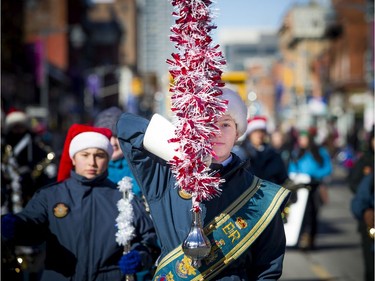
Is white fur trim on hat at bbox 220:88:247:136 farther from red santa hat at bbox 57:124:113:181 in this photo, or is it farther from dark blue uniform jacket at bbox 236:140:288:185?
dark blue uniform jacket at bbox 236:140:288:185

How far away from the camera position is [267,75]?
139m

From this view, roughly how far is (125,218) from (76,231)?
1.00ft

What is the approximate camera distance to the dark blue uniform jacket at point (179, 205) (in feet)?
14.2

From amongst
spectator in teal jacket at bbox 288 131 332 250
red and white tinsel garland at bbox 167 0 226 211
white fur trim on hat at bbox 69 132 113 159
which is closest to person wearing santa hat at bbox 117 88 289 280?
red and white tinsel garland at bbox 167 0 226 211

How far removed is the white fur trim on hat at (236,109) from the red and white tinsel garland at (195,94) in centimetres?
22

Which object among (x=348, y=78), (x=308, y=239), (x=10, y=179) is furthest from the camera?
(x=348, y=78)

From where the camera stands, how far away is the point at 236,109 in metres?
4.47

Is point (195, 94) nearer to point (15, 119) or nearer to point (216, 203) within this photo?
point (216, 203)

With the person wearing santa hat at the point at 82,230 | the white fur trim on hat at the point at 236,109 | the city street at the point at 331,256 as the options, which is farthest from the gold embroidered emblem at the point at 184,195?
the city street at the point at 331,256

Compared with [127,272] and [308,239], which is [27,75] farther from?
[127,272]

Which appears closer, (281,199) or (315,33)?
(281,199)

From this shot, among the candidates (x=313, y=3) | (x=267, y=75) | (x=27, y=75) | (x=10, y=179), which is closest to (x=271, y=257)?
(x=10, y=179)

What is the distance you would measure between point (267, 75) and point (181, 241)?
445 feet

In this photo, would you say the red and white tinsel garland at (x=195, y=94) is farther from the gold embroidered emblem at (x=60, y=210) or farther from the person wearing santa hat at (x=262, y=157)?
the person wearing santa hat at (x=262, y=157)
